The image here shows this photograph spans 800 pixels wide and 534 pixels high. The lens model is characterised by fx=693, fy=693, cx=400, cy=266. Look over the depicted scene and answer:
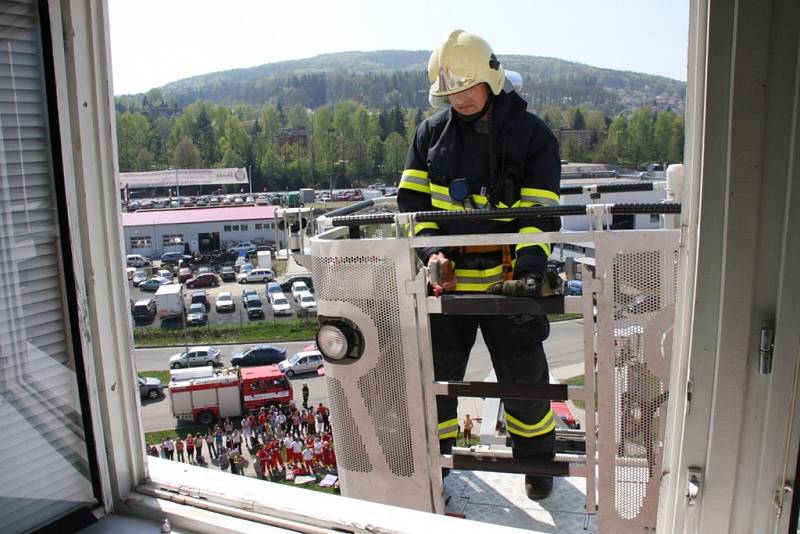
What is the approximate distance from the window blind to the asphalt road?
12599 millimetres

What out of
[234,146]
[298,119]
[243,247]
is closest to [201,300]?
[243,247]

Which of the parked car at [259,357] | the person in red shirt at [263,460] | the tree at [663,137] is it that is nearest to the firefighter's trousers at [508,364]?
the person in red shirt at [263,460]

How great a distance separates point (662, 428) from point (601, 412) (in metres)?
0.24

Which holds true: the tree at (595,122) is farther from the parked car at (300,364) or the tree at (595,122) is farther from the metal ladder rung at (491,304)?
the metal ladder rung at (491,304)

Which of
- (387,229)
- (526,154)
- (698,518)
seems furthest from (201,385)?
(698,518)

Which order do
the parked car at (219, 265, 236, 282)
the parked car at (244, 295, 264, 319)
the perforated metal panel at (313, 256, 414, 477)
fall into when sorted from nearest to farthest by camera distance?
the perforated metal panel at (313, 256, 414, 477), the parked car at (244, 295, 264, 319), the parked car at (219, 265, 236, 282)

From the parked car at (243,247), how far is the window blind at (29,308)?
3504cm

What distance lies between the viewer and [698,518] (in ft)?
4.81

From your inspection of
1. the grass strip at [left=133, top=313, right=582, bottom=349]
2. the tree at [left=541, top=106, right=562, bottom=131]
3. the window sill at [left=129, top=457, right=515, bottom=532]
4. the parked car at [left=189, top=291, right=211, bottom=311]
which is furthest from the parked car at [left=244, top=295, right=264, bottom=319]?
the window sill at [left=129, top=457, right=515, bottom=532]

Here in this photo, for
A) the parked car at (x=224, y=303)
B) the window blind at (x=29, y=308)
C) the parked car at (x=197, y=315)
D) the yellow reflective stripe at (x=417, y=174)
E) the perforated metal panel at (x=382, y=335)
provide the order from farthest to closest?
the parked car at (x=224, y=303) < the parked car at (x=197, y=315) < the yellow reflective stripe at (x=417, y=174) < the perforated metal panel at (x=382, y=335) < the window blind at (x=29, y=308)

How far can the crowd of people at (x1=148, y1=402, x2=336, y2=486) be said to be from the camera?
1383 centimetres

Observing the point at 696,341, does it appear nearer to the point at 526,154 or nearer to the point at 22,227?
the point at 22,227

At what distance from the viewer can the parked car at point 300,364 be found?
21.1 meters

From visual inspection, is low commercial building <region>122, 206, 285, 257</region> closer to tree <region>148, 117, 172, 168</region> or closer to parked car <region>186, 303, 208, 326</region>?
parked car <region>186, 303, 208, 326</region>
